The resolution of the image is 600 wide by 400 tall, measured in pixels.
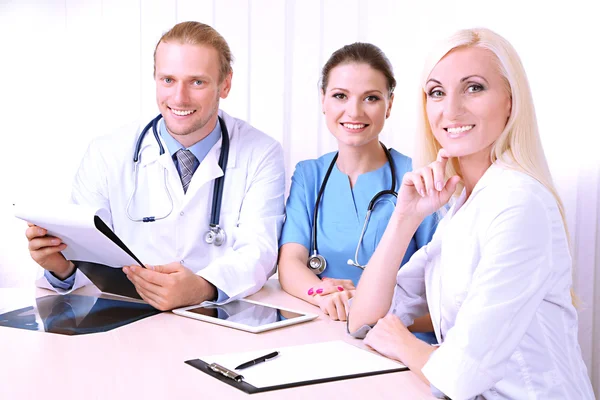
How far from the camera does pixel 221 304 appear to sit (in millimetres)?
1541

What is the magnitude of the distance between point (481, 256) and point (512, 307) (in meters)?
0.11

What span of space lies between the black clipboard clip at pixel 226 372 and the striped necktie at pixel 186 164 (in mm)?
1036

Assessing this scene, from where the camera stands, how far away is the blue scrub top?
1.89 metres

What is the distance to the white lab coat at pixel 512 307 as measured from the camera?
943mm

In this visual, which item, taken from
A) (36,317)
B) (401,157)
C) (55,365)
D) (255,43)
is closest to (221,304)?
(36,317)

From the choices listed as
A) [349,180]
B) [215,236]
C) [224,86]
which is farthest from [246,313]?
[224,86]

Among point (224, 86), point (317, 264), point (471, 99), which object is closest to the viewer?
point (471, 99)

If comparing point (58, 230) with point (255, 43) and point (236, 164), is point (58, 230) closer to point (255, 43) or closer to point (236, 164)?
point (236, 164)

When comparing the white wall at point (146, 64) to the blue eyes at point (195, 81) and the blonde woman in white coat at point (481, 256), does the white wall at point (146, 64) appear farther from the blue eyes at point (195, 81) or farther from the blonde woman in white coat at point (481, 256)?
the blonde woman in white coat at point (481, 256)

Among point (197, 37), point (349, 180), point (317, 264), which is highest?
point (197, 37)

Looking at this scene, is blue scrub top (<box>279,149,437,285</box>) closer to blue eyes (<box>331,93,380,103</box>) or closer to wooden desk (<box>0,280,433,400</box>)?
blue eyes (<box>331,93,380,103</box>)

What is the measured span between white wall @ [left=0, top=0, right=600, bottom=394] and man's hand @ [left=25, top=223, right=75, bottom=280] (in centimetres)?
125

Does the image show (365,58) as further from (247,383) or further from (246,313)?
(247,383)

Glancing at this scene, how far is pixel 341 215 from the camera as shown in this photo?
1.94 metres
